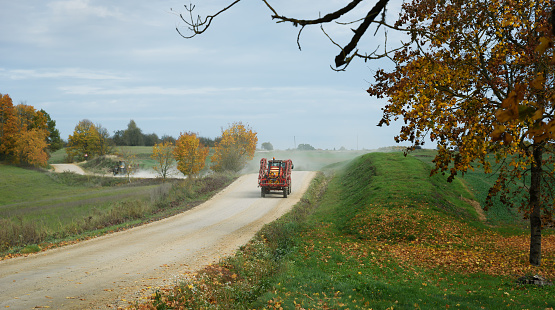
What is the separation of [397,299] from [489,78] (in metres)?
7.96

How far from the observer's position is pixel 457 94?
1220cm

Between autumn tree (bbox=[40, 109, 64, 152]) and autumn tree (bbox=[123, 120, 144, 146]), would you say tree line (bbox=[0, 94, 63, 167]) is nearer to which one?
autumn tree (bbox=[40, 109, 64, 152])

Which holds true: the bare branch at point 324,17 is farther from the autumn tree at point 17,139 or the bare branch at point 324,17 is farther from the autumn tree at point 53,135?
the autumn tree at point 53,135

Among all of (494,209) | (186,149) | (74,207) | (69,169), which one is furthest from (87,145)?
(494,209)

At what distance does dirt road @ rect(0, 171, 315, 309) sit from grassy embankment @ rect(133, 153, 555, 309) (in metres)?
1.10

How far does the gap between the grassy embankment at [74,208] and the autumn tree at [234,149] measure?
9.31 meters

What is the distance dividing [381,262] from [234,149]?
4121cm

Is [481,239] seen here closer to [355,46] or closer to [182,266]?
[182,266]

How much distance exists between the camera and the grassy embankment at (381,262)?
9211 millimetres

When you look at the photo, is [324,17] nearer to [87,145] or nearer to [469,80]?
[469,80]

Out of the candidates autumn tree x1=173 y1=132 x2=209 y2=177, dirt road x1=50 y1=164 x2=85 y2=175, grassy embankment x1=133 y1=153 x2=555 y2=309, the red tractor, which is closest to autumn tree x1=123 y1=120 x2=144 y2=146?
dirt road x1=50 y1=164 x2=85 y2=175

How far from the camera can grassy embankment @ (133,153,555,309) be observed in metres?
9.21

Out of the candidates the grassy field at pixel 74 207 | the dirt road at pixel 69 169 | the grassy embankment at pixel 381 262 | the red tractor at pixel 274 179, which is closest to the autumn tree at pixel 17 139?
the dirt road at pixel 69 169

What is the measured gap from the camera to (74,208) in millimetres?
31938
